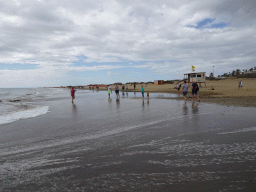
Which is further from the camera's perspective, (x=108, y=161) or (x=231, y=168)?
(x=108, y=161)

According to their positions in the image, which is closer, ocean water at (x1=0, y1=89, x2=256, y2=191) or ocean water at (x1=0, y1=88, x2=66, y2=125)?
ocean water at (x1=0, y1=89, x2=256, y2=191)

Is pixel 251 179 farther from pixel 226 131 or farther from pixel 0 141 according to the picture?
pixel 0 141

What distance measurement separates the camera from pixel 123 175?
3408mm

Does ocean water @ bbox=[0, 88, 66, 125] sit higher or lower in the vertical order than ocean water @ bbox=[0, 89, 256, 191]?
higher

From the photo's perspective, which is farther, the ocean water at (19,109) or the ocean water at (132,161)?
the ocean water at (19,109)

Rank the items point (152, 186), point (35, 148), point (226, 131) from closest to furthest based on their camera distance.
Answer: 1. point (152, 186)
2. point (35, 148)
3. point (226, 131)

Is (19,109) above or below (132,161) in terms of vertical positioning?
above

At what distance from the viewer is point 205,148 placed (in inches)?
187

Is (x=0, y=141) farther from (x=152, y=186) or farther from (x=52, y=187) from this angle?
(x=152, y=186)

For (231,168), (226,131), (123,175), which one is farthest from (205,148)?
(123,175)

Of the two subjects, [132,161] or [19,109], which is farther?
[19,109]

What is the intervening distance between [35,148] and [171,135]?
4749mm

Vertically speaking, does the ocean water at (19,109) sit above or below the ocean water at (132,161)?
above

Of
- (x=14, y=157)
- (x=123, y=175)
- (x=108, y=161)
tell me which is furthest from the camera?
(x=14, y=157)
